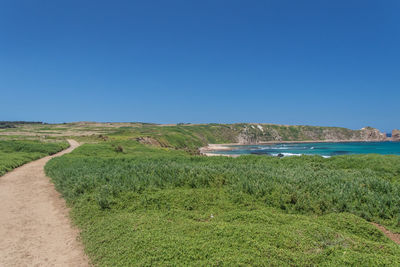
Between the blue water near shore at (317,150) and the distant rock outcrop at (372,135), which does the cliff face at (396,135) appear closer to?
the distant rock outcrop at (372,135)

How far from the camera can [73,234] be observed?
31.4 ft

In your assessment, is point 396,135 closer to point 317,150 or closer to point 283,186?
point 317,150

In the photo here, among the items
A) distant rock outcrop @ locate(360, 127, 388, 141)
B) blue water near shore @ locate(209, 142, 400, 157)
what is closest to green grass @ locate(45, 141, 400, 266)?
blue water near shore @ locate(209, 142, 400, 157)

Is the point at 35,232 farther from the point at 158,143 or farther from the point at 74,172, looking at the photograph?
the point at 158,143

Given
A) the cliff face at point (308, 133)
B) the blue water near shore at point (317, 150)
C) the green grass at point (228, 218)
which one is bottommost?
the blue water near shore at point (317, 150)

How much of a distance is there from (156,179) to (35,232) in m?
6.51

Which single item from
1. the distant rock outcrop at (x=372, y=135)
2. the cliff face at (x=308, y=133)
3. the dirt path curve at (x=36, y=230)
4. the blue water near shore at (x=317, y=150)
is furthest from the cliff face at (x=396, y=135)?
the dirt path curve at (x=36, y=230)

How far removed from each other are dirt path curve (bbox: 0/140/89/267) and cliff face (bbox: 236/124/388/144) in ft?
508

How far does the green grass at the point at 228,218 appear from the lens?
22.0 feet

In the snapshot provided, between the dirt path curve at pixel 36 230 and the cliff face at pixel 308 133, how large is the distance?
154964 mm

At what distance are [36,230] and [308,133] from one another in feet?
657

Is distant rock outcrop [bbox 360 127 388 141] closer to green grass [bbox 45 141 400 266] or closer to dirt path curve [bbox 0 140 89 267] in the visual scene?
green grass [bbox 45 141 400 266]

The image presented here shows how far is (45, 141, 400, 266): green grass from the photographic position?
264 inches

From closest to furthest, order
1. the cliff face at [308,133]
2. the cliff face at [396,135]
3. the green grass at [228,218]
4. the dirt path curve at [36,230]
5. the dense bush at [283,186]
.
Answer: the green grass at [228,218] → the dirt path curve at [36,230] → the dense bush at [283,186] → the cliff face at [308,133] → the cliff face at [396,135]
